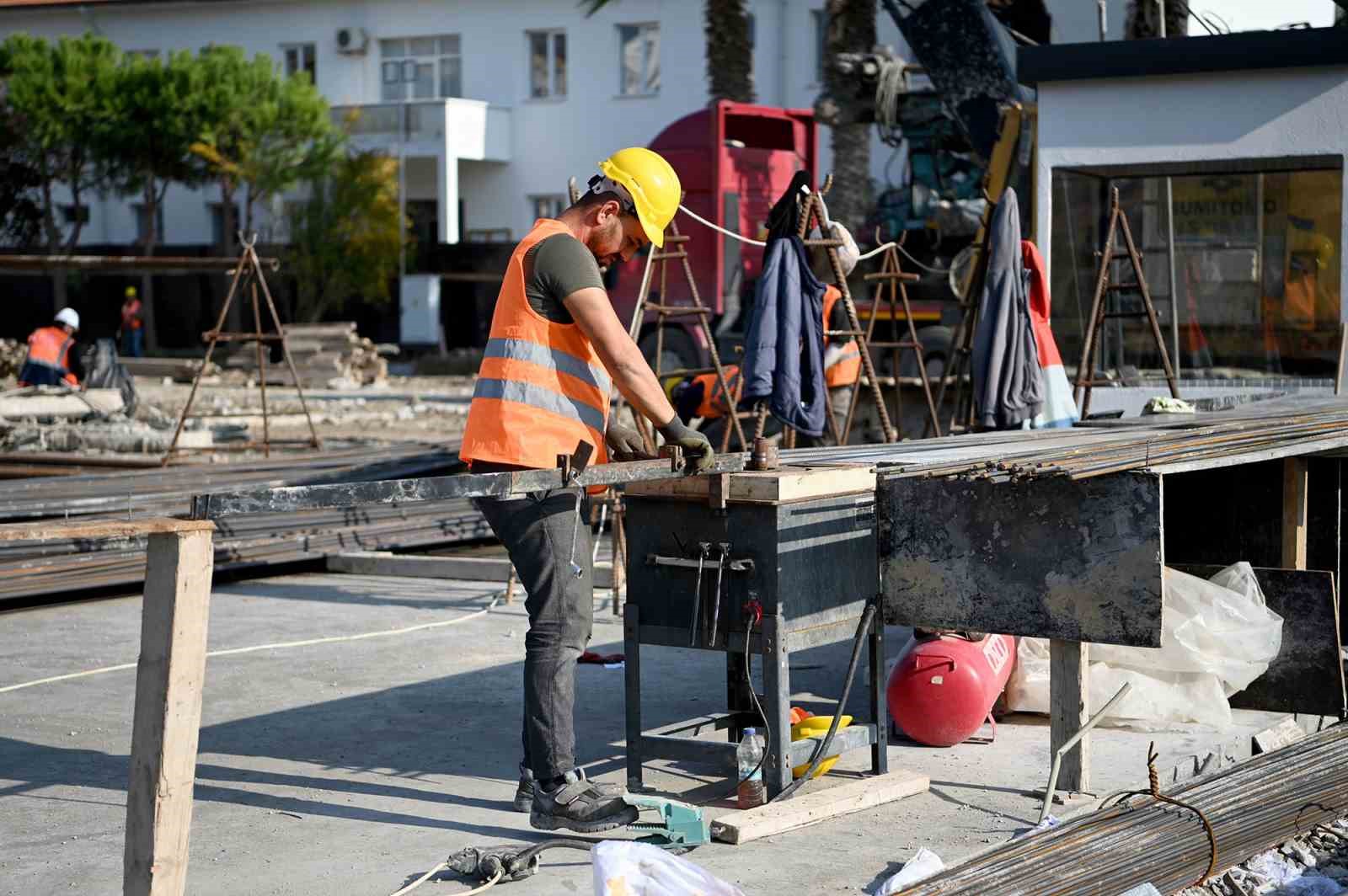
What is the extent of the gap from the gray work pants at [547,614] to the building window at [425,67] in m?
38.0

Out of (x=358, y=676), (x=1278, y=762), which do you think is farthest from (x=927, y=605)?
(x=358, y=676)

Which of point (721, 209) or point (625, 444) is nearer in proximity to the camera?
point (625, 444)

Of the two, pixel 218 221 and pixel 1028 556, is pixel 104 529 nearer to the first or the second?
pixel 1028 556

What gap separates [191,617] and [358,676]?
4.11 m

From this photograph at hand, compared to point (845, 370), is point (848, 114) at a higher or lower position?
higher

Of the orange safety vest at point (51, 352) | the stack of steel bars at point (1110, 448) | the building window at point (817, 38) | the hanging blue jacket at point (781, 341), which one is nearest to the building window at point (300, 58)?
the building window at point (817, 38)

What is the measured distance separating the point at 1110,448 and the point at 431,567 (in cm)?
604

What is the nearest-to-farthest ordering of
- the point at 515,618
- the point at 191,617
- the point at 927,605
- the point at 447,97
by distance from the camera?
the point at 191,617 → the point at 927,605 → the point at 515,618 → the point at 447,97

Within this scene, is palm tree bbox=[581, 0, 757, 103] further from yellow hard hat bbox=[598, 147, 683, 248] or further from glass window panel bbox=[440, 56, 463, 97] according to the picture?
yellow hard hat bbox=[598, 147, 683, 248]

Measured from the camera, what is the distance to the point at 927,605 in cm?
575

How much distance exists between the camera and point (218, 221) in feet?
146

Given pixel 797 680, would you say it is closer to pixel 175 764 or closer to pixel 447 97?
pixel 175 764

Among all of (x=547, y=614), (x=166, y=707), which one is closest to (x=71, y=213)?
(x=547, y=614)

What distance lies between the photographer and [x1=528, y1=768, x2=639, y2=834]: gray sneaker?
5277 millimetres
